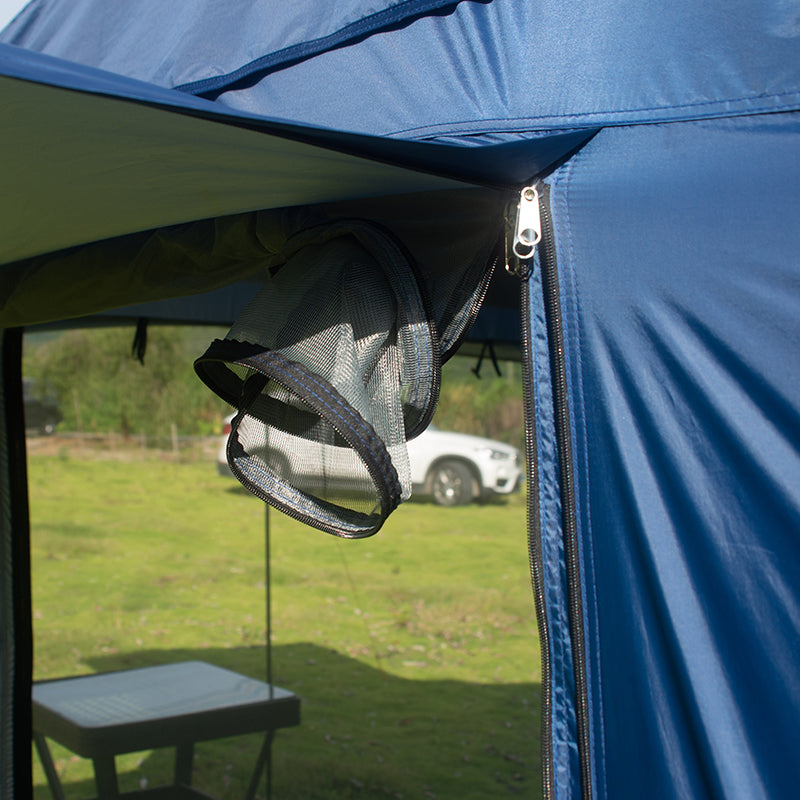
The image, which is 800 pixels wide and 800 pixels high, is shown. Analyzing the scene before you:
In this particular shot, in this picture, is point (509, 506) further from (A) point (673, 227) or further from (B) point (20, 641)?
(A) point (673, 227)

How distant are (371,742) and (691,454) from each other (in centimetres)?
358

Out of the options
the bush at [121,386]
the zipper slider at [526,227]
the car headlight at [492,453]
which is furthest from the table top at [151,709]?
the bush at [121,386]

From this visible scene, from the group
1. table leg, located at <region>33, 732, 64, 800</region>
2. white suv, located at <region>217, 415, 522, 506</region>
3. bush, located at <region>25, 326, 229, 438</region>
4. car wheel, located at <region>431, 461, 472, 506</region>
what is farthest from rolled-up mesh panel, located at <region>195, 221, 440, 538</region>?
bush, located at <region>25, 326, 229, 438</region>

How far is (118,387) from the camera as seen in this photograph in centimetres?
1208

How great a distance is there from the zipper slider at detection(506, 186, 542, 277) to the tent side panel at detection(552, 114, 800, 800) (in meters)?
0.07

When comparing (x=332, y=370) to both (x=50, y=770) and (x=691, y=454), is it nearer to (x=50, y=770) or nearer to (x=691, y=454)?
(x=691, y=454)

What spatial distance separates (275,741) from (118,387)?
847cm

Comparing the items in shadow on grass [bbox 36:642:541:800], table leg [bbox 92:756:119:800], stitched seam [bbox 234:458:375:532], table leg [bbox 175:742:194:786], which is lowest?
shadow on grass [bbox 36:642:541:800]

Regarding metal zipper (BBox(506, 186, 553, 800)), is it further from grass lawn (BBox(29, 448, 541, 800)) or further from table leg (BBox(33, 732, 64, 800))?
grass lawn (BBox(29, 448, 541, 800))

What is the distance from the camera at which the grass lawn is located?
13.4 feet

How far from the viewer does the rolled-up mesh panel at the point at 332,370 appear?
53.7 inches

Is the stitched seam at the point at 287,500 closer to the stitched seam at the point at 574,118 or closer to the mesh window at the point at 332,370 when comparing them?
the mesh window at the point at 332,370

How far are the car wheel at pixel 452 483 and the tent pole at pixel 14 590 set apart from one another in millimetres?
7970

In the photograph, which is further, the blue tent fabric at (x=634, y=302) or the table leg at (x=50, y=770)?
the table leg at (x=50, y=770)
